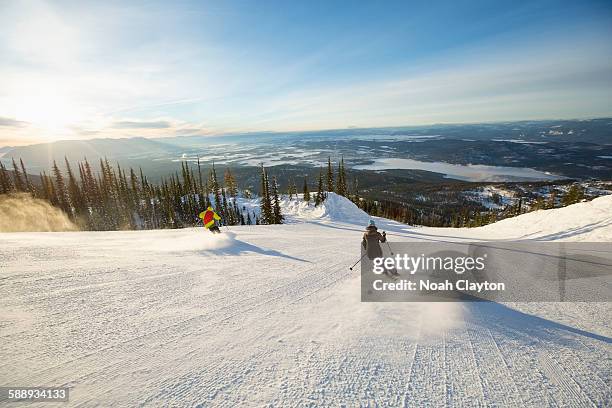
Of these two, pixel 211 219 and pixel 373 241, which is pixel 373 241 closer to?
pixel 373 241

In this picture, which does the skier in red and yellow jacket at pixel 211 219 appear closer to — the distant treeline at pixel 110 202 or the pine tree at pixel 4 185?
the distant treeline at pixel 110 202

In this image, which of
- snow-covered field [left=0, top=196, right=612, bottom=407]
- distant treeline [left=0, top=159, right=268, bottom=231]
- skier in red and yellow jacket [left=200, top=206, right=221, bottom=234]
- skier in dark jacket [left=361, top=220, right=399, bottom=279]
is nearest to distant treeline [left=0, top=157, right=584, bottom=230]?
distant treeline [left=0, top=159, right=268, bottom=231]

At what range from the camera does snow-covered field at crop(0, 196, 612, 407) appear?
9.29 ft

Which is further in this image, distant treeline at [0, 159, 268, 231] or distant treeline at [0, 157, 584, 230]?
distant treeline at [0, 159, 268, 231]

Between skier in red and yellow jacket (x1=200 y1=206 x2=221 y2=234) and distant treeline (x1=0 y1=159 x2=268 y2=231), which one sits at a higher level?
skier in red and yellow jacket (x1=200 y1=206 x2=221 y2=234)

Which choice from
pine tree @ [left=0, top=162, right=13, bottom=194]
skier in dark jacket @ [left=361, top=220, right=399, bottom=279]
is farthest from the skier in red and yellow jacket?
pine tree @ [left=0, top=162, right=13, bottom=194]

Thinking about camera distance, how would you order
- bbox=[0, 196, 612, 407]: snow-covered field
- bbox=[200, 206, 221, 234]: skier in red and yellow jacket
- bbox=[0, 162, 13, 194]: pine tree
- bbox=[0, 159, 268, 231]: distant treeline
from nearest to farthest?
bbox=[0, 196, 612, 407]: snow-covered field → bbox=[200, 206, 221, 234]: skier in red and yellow jacket → bbox=[0, 162, 13, 194]: pine tree → bbox=[0, 159, 268, 231]: distant treeline

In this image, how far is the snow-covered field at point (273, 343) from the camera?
2.83m

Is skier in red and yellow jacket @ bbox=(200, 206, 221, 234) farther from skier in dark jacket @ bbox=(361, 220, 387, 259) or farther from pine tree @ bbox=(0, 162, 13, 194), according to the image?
pine tree @ bbox=(0, 162, 13, 194)

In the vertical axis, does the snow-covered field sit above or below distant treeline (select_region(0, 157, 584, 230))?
above

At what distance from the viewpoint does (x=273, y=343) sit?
377 cm

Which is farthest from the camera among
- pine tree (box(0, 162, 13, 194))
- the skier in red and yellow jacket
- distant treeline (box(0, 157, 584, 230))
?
distant treeline (box(0, 157, 584, 230))

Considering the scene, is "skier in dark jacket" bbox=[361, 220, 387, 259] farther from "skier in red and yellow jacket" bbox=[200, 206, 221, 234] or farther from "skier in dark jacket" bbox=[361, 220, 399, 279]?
"skier in red and yellow jacket" bbox=[200, 206, 221, 234]

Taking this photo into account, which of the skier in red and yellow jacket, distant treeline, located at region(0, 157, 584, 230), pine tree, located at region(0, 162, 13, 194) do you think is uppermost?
pine tree, located at region(0, 162, 13, 194)
